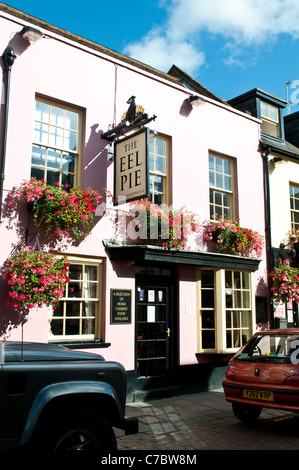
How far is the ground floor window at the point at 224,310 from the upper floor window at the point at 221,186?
1.68 meters

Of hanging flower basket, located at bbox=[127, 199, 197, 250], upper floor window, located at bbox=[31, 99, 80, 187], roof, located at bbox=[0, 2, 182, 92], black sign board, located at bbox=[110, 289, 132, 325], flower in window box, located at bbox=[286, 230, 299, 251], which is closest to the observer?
upper floor window, located at bbox=[31, 99, 80, 187]

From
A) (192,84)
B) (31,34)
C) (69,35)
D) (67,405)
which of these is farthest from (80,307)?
(192,84)

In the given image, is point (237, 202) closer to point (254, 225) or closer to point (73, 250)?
point (254, 225)

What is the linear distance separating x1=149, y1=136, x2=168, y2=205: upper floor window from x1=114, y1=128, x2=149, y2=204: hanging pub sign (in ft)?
4.69

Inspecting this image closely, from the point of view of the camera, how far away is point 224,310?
10703 millimetres

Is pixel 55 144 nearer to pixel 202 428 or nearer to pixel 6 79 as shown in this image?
pixel 6 79

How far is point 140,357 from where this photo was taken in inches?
373

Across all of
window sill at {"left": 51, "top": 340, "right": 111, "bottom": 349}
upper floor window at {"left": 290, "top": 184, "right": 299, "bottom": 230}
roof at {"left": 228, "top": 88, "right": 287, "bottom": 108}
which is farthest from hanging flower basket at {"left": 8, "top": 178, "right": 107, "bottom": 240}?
roof at {"left": 228, "top": 88, "right": 287, "bottom": 108}

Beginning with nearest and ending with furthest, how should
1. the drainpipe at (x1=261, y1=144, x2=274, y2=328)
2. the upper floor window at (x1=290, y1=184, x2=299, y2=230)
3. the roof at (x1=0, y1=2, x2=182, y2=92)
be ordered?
the roof at (x1=0, y1=2, x2=182, y2=92), the drainpipe at (x1=261, y1=144, x2=274, y2=328), the upper floor window at (x1=290, y1=184, x2=299, y2=230)

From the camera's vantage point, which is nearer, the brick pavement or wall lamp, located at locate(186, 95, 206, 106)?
the brick pavement

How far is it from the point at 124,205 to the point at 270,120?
7361 mm

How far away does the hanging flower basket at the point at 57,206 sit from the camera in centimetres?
784

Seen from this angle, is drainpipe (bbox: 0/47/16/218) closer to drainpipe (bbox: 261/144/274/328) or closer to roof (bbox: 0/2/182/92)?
roof (bbox: 0/2/182/92)

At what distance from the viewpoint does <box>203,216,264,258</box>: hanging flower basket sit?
1088 centimetres
